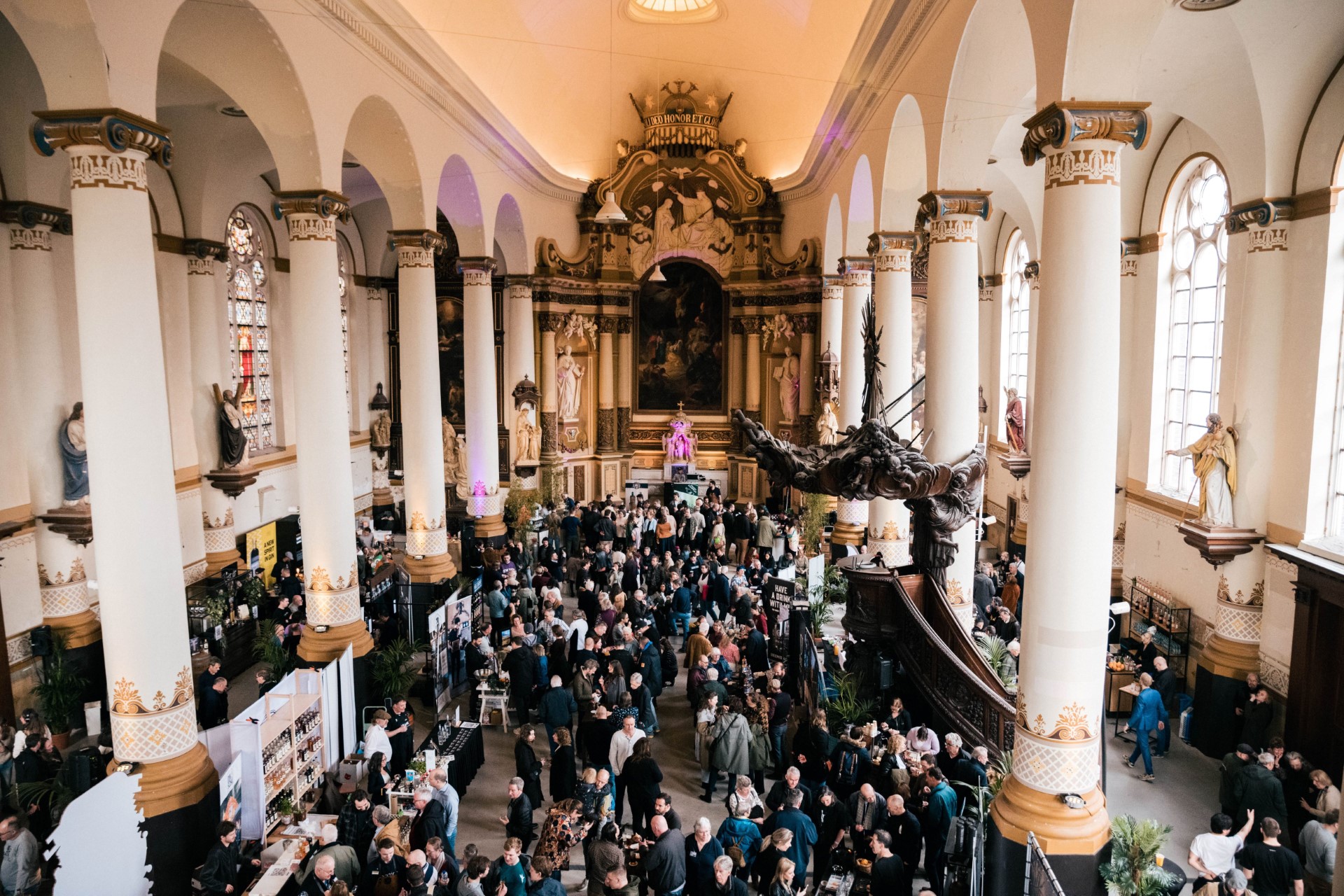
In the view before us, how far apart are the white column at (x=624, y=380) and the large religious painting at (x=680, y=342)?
0.26 m

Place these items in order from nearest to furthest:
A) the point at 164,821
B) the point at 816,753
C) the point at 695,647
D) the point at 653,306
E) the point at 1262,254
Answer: the point at 164,821, the point at 816,753, the point at 1262,254, the point at 695,647, the point at 653,306

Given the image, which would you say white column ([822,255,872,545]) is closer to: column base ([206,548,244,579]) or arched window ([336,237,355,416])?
column base ([206,548,244,579])

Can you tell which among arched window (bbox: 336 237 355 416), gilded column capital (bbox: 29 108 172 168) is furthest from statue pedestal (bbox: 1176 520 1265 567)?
arched window (bbox: 336 237 355 416)

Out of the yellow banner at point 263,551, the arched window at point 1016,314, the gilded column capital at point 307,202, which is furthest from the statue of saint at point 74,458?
the arched window at point 1016,314

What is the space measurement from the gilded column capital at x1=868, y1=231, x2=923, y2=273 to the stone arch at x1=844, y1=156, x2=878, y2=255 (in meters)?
0.38

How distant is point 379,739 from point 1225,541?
385 inches

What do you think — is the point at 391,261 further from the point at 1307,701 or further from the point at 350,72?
the point at 1307,701

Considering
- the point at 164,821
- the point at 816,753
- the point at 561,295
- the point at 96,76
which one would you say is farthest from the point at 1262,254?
the point at 561,295

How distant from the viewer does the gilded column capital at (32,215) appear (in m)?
11.0

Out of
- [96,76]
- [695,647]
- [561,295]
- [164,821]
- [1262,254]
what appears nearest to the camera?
[96,76]

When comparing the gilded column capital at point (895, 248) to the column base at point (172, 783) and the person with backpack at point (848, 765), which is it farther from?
the column base at point (172, 783)

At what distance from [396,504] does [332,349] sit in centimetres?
1134

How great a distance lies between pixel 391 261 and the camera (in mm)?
22844

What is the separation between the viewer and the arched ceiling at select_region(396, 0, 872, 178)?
53.1ft
